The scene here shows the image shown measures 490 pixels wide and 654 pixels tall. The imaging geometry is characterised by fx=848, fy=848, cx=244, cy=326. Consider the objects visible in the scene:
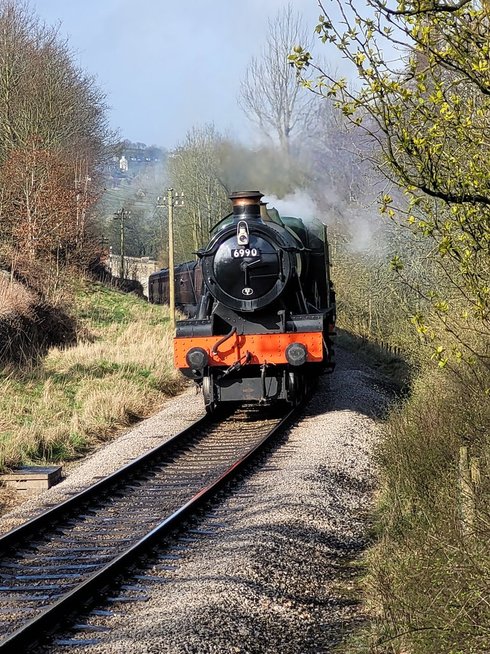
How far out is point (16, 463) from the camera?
10.6m

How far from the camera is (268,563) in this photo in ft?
20.0

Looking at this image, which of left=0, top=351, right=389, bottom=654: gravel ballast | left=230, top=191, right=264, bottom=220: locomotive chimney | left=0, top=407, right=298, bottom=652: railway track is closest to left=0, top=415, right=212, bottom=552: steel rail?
left=0, top=407, right=298, bottom=652: railway track

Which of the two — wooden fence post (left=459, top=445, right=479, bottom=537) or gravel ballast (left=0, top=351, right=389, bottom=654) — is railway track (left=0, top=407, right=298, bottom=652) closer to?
gravel ballast (left=0, top=351, right=389, bottom=654)

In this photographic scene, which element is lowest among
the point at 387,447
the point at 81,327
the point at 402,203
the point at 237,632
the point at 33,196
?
the point at 237,632

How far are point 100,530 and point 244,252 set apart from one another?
568 centimetres

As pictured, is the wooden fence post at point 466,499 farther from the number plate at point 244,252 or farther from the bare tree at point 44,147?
the bare tree at point 44,147

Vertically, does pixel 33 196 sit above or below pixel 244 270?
above

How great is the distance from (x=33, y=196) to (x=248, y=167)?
558 inches

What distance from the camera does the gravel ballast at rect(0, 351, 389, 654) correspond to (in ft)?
16.0

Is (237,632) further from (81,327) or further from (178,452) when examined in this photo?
(81,327)

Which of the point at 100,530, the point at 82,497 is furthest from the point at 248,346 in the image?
the point at 100,530

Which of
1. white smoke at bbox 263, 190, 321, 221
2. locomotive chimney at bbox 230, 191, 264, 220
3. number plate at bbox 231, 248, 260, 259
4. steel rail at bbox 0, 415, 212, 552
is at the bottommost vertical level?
steel rail at bbox 0, 415, 212, 552

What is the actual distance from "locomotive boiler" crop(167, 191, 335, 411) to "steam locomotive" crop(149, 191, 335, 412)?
1 centimetres

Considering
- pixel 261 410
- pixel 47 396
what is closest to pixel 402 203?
pixel 261 410
